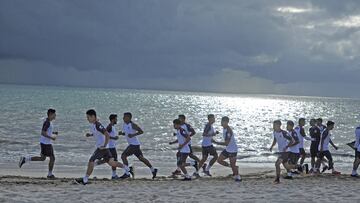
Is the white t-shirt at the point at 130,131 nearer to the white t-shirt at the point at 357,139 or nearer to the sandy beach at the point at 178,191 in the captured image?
the sandy beach at the point at 178,191

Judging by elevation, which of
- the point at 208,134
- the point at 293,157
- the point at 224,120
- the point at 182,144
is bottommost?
the point at 293,157

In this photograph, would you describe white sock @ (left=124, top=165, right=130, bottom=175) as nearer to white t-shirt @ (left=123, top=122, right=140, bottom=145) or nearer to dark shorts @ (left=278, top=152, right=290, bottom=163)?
white t-shirt @ (left=123, top=122, right=140, bottom=145)

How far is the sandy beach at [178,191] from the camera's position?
10.8 metres

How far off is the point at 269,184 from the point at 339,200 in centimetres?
264

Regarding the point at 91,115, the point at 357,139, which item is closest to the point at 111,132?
the point at 91,115

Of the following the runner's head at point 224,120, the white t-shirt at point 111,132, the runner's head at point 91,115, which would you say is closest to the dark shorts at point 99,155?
the runner's head at point 91,115

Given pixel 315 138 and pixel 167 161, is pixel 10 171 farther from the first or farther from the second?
pixel 315 138

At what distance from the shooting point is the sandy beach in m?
10.8

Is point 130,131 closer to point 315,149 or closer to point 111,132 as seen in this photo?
point 111,132

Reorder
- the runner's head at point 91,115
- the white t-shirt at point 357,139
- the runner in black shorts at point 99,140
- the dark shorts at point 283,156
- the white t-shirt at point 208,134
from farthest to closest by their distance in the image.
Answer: the white t-shirt at point 357,139, the white t-shirt at point 208,134, the dark shorts at point 283,156, the runner in black shorts at point 99,140, the runner's head at point 91,115

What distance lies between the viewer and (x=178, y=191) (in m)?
11.8

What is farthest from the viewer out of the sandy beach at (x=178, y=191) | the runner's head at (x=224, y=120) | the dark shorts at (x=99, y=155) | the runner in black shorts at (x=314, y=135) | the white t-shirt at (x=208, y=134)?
the runner in black shorts at (x=314, y=135)

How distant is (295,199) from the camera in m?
10.9

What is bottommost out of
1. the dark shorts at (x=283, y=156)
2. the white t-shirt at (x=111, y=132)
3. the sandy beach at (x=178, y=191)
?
the sandy beach at (x=178, y=191)
